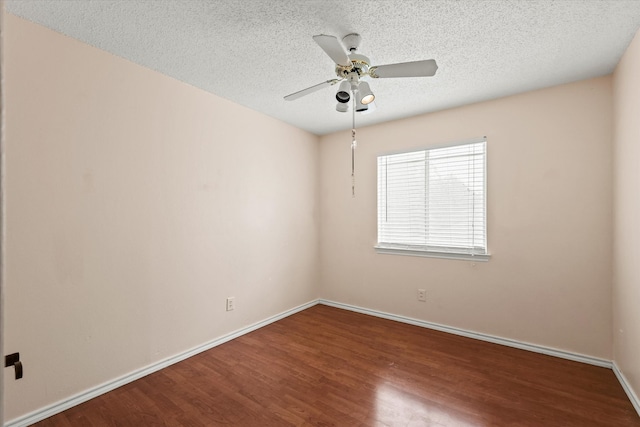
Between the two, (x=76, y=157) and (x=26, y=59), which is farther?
(x=76, y=157)

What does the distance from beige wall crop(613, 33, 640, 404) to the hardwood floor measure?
12.3 inches

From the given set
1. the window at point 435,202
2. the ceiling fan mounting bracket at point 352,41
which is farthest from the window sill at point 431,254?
the ceiling fan mounting bracket at point 352,41

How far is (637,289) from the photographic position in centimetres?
192

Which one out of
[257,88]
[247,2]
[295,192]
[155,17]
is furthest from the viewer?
[295,192]

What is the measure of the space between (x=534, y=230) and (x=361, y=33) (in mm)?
2270

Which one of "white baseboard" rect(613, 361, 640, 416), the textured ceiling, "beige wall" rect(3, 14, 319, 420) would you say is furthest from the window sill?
the textured ceiling

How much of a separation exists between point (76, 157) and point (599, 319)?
4.11m

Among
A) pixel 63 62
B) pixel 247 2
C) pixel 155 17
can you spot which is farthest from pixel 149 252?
pixel 247 2

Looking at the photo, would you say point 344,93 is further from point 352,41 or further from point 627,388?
point 627,388

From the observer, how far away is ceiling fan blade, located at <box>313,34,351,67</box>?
162 centimetres

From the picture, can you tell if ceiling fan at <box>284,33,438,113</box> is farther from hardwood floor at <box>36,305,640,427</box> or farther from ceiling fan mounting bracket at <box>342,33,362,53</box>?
hardwood floor at <box>36,305,640,427</box>

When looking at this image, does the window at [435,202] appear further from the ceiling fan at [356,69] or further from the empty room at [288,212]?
the ceiling fan at [356,69]

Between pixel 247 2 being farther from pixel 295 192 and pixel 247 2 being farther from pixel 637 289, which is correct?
pixel 637 289

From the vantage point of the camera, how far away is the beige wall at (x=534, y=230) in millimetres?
2512
